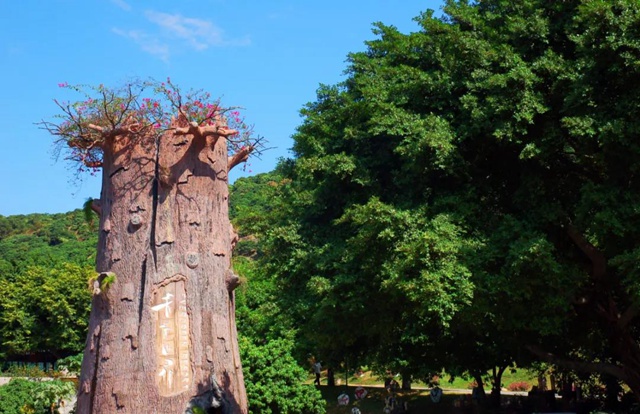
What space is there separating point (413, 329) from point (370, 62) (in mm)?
7303

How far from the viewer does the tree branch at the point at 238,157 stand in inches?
362

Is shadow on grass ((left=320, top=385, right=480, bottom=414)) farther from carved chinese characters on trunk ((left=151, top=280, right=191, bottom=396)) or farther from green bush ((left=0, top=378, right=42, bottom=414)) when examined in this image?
carved chinese characters on trunk ((left=151, top=280, right=191, bottom=396))

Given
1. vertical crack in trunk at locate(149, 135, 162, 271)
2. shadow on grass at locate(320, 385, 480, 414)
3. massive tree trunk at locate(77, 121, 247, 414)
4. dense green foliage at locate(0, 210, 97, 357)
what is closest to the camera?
massive tree trunk at locate(77, 121, 247, 414)

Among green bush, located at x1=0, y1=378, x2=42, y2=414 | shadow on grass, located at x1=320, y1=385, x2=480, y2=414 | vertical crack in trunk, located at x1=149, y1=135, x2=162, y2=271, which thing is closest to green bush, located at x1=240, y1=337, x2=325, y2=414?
vertical crack in trunk, located at x1=149, y1=135, x2=162, y2=271

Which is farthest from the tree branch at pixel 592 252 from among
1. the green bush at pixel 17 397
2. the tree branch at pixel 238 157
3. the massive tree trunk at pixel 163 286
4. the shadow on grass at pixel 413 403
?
the green bush at pixel 17 397

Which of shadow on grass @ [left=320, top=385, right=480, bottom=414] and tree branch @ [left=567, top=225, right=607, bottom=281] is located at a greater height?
tree branch @ [left=567, top=225, right=607, bottom=281]

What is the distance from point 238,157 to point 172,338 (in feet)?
8.09

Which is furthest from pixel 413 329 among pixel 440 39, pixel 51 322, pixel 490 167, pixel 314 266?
pixel 51 322

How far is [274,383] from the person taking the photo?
48.4 ft

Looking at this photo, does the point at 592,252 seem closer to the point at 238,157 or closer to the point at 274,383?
the point at 274,383

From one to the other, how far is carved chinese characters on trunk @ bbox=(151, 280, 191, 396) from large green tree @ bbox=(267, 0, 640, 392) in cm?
649

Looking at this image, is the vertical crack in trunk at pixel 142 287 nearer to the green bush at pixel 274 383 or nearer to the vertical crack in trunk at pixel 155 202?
the vertical crack in trunk at pixel 155 202

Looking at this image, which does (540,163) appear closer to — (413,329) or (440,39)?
(440,39)

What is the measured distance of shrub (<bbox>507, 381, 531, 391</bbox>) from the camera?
Result: 34.6 metres
